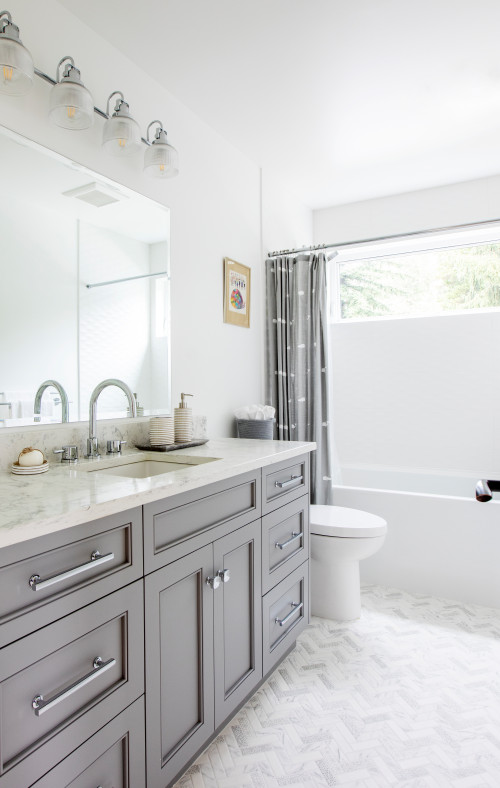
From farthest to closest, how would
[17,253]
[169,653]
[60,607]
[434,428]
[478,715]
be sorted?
[434,428], [478,715], [17,253], [169,653], [60,607]

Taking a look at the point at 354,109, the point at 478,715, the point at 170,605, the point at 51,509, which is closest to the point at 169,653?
the point at 170,605

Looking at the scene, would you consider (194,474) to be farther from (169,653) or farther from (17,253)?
(17,253)

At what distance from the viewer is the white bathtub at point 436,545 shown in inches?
101

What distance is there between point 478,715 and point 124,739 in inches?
50.7

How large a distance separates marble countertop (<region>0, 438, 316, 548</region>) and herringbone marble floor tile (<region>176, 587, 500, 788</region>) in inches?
35.1

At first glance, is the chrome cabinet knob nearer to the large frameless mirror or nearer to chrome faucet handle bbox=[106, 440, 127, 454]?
chrome faucet handle bbox=[106, 440, 127, 454]

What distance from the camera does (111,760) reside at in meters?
1.07

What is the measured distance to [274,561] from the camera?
1.84m

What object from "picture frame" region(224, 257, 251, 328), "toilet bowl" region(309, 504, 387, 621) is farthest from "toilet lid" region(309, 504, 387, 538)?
"picture frame" region(224, 257, 251, 328)

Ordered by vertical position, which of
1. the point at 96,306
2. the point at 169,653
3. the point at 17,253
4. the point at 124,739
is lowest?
the point at 124,739

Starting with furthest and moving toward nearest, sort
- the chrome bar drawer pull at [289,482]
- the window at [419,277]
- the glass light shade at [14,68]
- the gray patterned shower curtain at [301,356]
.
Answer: the window at [419,277] → the gray patterned shower curtain at [301,356] → the chrome bar drawer pull at [289,482] → the glass light shade at [14,68]

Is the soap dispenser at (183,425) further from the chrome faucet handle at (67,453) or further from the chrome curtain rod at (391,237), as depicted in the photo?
the chrome curtain rod at (391,237)

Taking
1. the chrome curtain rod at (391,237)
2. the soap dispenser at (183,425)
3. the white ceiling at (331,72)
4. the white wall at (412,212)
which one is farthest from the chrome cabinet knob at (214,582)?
the white wall at (412,212)

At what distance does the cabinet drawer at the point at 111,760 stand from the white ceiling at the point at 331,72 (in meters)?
2.18
